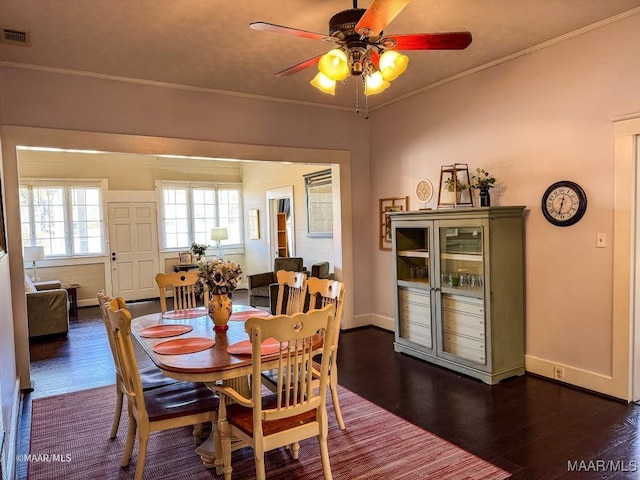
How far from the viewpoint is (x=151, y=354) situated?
2420mm

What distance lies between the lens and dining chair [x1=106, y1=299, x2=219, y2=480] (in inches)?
87.0

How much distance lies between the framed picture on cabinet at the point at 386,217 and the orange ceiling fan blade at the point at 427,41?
9.78 ft

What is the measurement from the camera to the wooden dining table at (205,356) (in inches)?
84.6

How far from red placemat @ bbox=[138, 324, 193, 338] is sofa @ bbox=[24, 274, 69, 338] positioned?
141 inches

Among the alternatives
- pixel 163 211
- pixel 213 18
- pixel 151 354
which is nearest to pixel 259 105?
pixel 213 18

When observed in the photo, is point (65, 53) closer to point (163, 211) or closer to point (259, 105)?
point (259, 105)

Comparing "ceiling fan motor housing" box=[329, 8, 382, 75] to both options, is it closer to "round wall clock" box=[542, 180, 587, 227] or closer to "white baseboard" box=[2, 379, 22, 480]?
"round wall clock" box=[542, 180, 587, 227]

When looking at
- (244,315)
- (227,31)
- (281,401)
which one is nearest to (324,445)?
(281,401)

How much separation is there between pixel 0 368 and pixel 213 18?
8.66 ft

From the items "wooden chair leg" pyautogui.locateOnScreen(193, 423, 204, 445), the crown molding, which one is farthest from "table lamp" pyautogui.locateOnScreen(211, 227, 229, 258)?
"wooden chair leg" pyautogui.locateOnScreen(193, 423, 204, 445)

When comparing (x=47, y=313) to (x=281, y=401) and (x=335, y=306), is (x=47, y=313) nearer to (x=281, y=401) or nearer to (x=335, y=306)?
(x=335, y=306)

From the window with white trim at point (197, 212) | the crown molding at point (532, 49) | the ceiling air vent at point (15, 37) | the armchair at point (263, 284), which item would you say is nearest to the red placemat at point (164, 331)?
the ceiling air vent at point (15, 37)

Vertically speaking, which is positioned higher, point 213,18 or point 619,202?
point 213,18

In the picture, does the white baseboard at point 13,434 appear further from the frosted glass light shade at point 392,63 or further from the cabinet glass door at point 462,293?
the cabinet glass door at point 462,293
